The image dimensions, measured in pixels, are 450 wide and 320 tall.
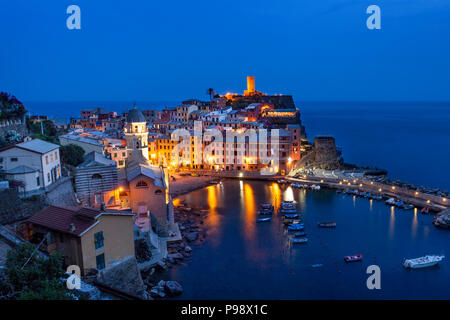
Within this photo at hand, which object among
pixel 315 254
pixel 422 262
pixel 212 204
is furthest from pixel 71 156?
pixel 422 262

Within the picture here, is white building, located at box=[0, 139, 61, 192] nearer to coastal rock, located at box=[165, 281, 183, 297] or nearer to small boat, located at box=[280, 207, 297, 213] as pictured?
coastal rock, located at box=[165, 281, 183, 297]

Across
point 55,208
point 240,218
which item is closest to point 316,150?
point 240,218

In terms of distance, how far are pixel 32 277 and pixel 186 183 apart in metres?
27.8

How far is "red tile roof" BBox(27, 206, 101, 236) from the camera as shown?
12.5 meters

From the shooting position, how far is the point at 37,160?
17359 mm

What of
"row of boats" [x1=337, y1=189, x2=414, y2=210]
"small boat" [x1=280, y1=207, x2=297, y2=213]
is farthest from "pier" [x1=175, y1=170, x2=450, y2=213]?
"small boat" [x1=280, y1=207, x2=297, y2=213]

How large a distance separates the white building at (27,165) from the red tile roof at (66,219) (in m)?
4.11

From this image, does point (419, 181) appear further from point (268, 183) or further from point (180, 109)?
point (180, 109)

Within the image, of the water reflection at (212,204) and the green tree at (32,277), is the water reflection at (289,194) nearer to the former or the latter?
the water reflection at (212,204)

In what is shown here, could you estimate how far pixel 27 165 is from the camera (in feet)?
56.6

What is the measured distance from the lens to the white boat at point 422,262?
1858 centimetres

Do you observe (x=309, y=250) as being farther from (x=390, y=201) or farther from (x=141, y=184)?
(x=390, y=201)

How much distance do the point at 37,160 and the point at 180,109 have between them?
42.4 meters

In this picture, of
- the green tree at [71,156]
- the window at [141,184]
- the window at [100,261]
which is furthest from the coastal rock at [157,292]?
the green tree at [71,156]
